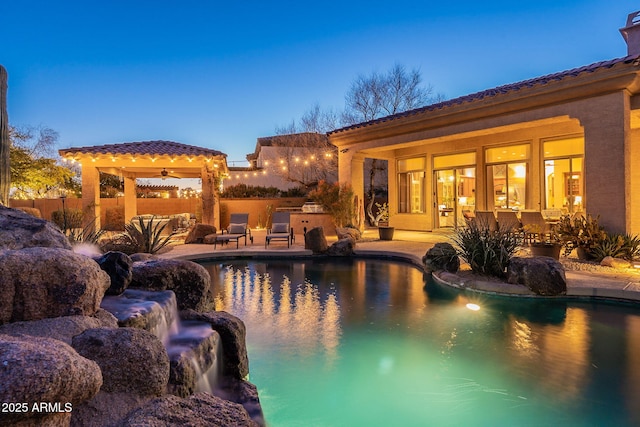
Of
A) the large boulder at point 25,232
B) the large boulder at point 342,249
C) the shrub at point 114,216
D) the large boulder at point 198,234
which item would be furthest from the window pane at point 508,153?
the shrub at point 114,216

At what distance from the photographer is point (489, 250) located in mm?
6996

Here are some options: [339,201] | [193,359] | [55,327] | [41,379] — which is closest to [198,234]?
[339,201]

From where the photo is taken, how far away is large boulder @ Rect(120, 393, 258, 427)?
1.67 metres

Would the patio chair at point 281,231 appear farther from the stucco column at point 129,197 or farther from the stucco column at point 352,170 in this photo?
the stucco column at point 129,197

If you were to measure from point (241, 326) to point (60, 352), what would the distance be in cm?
236

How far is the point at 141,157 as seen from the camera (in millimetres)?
13555

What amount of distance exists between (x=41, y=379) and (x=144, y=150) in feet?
45.1

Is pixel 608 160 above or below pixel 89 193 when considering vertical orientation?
above

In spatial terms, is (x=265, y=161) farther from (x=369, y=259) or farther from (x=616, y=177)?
(x=616, y=177)

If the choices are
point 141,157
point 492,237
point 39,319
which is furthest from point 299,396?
point 141,157

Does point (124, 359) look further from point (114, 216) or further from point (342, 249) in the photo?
point (114, 216)

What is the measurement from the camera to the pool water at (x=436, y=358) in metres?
3.20

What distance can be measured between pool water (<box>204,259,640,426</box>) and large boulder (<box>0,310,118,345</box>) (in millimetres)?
1692

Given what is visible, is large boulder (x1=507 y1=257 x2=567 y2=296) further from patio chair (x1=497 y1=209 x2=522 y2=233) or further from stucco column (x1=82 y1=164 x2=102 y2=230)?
stucco column (x1=82 y1=164 x2=102 y2=230)
